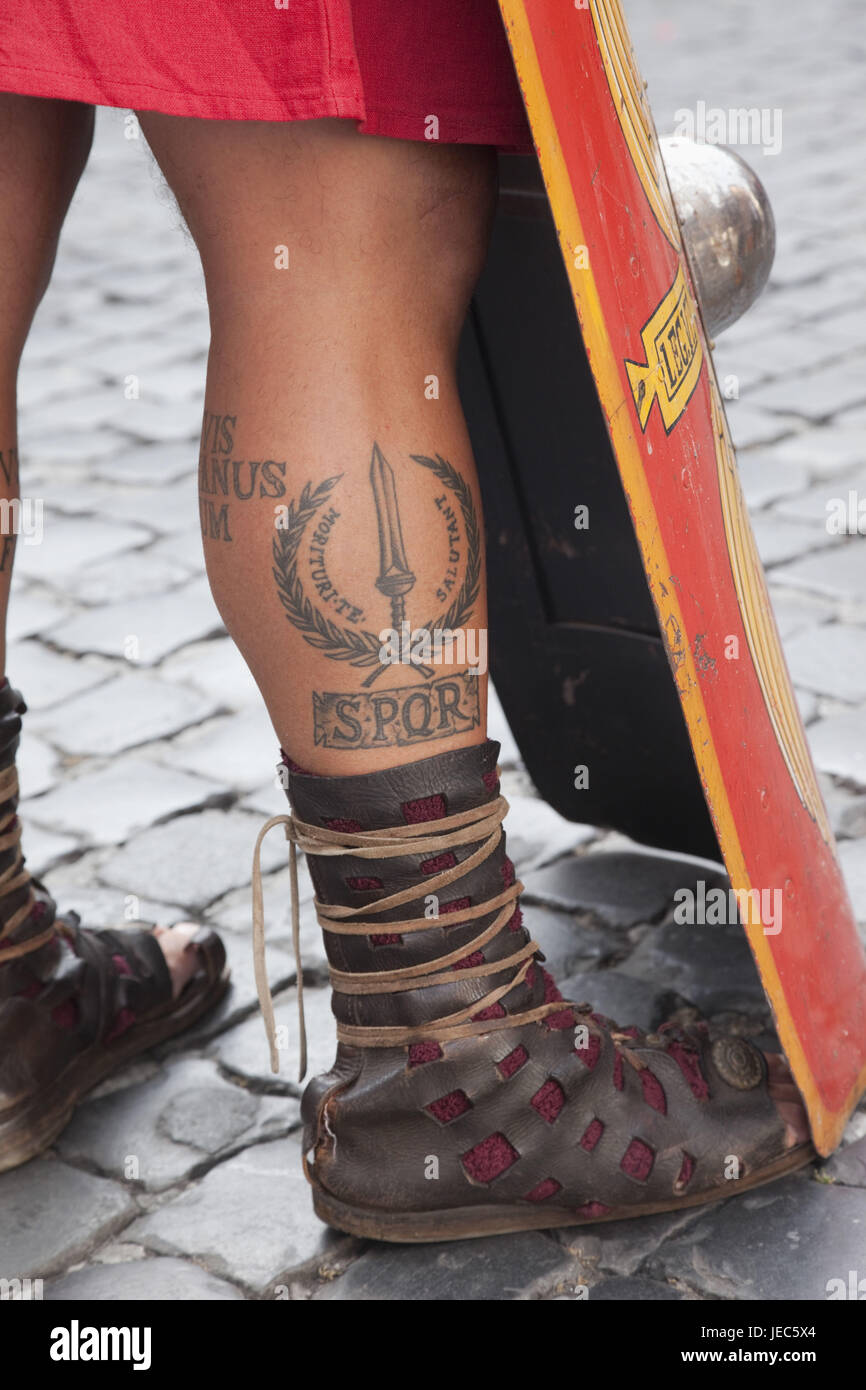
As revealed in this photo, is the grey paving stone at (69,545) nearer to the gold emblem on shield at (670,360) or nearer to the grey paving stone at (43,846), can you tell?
the grey paving stone at (43,846)

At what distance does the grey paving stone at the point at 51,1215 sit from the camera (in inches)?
60.4

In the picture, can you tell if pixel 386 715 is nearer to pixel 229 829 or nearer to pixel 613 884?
pixel 613 884

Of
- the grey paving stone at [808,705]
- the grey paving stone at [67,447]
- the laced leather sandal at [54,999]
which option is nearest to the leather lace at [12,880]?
the laced leather sandal at [54,999]

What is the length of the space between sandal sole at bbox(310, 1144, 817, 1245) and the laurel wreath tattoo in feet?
1.73

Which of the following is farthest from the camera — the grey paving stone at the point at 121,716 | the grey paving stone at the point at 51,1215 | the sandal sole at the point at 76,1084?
the grey paving stone at the point at 121,716

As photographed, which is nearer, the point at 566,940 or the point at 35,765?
the point at 566,940

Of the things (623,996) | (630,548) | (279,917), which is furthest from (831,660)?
(279,917)

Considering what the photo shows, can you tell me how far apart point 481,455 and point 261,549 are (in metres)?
0.68

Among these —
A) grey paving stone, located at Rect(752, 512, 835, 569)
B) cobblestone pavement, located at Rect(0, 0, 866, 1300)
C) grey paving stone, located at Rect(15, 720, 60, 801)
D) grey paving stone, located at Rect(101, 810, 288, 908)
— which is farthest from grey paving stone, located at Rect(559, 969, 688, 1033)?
grey paving stone, located at Rect(752, 512, 835, 569)

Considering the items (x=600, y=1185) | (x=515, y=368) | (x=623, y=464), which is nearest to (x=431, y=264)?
(x=623, y=464)

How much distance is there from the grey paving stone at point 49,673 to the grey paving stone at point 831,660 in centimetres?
122

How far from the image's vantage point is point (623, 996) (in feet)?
6.20

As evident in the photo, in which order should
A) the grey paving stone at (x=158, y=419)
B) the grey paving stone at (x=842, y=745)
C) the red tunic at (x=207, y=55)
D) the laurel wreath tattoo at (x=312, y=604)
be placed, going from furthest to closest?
the grey paving stone at (x=158, y=419)
the grey paving stone at (x=842, y=745)
the laurel wreath tattoo at (x=312, y=604)
the red tunic at (x=207, y=55)

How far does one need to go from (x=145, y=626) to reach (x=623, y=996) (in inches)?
57.4
